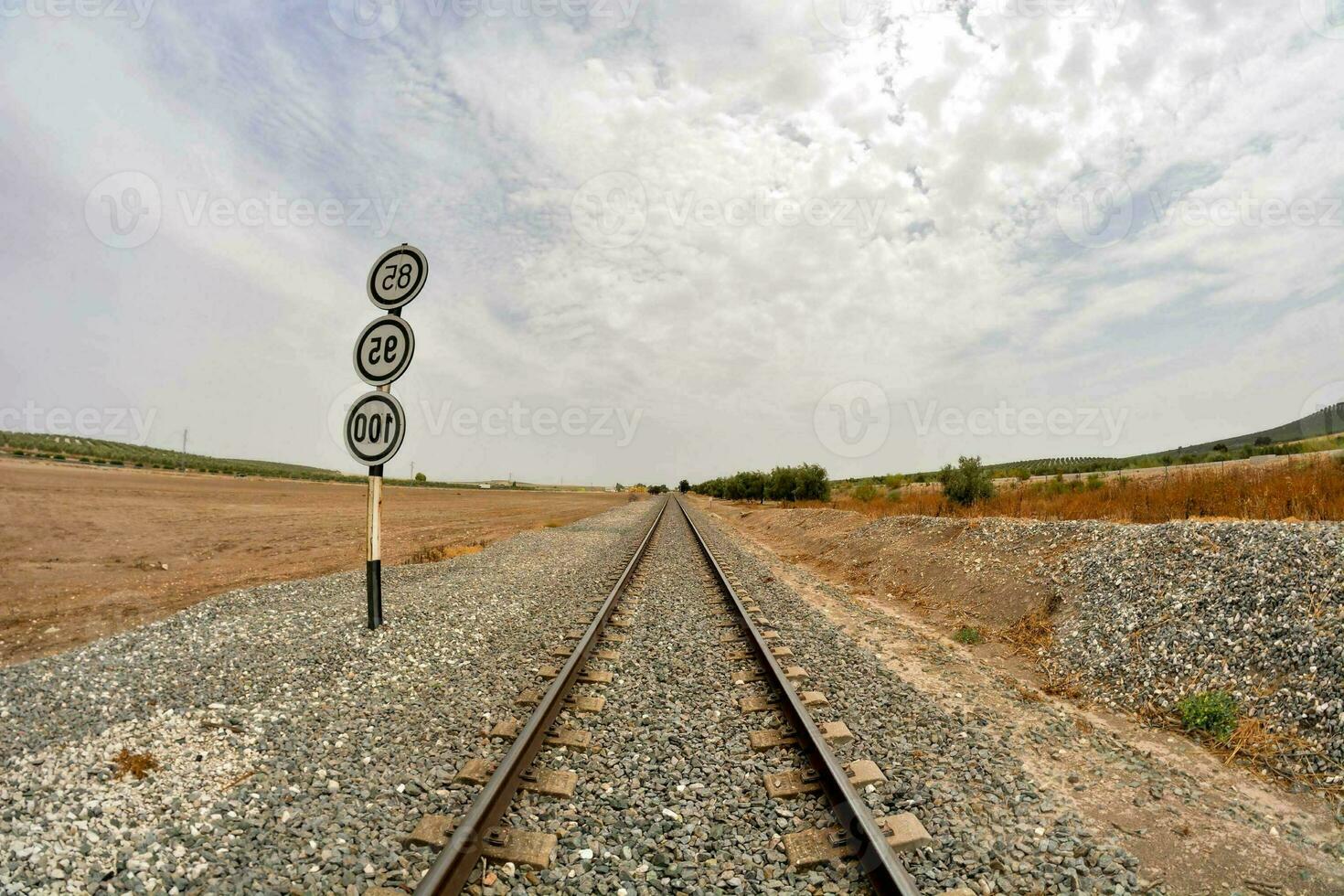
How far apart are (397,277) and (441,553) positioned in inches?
394

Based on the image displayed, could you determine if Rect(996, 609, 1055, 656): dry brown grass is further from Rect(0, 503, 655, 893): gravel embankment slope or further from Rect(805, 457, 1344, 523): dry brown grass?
Rect(0, 503, 655, 893): gravel embankment slope

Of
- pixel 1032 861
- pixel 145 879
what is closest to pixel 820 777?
pixel 1032 861

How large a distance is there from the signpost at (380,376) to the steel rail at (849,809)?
5.10m

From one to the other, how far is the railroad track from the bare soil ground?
1.35 m

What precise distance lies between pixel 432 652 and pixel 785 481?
4050cm

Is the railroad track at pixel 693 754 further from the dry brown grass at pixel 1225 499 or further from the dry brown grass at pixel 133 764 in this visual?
the dry brown grass at pixel 1225 499

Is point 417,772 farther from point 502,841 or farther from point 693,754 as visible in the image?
point 693,754

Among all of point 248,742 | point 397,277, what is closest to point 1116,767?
point 248,742

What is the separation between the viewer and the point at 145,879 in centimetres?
271

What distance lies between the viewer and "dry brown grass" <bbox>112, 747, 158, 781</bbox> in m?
3.57

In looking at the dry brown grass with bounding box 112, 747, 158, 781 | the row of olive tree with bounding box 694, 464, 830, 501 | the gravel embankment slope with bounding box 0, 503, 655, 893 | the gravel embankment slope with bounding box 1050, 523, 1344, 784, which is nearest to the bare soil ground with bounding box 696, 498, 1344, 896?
the gravel embankment slope with bounding box 1050, 523, 1344, 784

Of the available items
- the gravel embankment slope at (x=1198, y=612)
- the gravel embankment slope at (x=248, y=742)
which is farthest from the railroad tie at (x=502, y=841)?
the gravel embankment slope at (x=1198, y=612)

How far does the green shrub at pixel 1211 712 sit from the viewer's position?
182 inches

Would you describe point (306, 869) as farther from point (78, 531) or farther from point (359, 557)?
point (78, 531)
